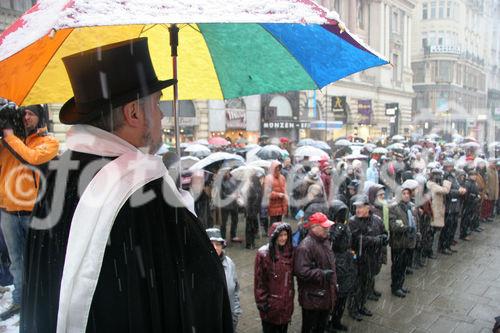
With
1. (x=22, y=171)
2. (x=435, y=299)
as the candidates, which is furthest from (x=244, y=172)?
(x=22, y=171)

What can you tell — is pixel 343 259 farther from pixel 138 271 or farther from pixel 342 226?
pixel 138 271

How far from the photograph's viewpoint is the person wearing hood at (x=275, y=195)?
916 centimetres

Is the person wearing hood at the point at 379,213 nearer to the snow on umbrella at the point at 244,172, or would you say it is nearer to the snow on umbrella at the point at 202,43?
the snow on umbrella at the point at 244,172

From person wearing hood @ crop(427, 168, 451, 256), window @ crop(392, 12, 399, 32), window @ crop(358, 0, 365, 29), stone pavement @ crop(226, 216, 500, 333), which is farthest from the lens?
window @ crop(392, 12, 399, 32)

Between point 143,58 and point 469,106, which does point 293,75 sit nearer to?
point 143,58

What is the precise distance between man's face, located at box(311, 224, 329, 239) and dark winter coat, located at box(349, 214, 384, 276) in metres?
1.28

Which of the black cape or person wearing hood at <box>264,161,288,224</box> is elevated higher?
the black cape

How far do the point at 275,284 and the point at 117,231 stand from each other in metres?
3.45

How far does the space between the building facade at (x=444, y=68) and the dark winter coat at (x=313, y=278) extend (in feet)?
189

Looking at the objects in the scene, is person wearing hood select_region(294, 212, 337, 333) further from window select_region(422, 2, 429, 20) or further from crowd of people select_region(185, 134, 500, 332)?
window select_region(422, 2, 429, 20)

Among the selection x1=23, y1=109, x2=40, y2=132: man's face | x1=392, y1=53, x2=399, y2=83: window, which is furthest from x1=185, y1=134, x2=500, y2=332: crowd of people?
x1=392, y1=53, x2=399, y2=83: window

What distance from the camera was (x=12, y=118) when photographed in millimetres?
3656

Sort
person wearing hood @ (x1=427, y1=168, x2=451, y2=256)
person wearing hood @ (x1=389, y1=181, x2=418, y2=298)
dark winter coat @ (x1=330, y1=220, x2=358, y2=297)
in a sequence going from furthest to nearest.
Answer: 1. person wearing hood @ (x1=427, y1=168, x2=451, y2=256)
2. person wearing hood @ (x1=389, y1=181, x2=418, y2=298)
3. dark winter coat @ (x1=330, y1=220, x2=358, y2=297)

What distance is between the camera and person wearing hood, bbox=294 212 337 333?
460 centimetres
